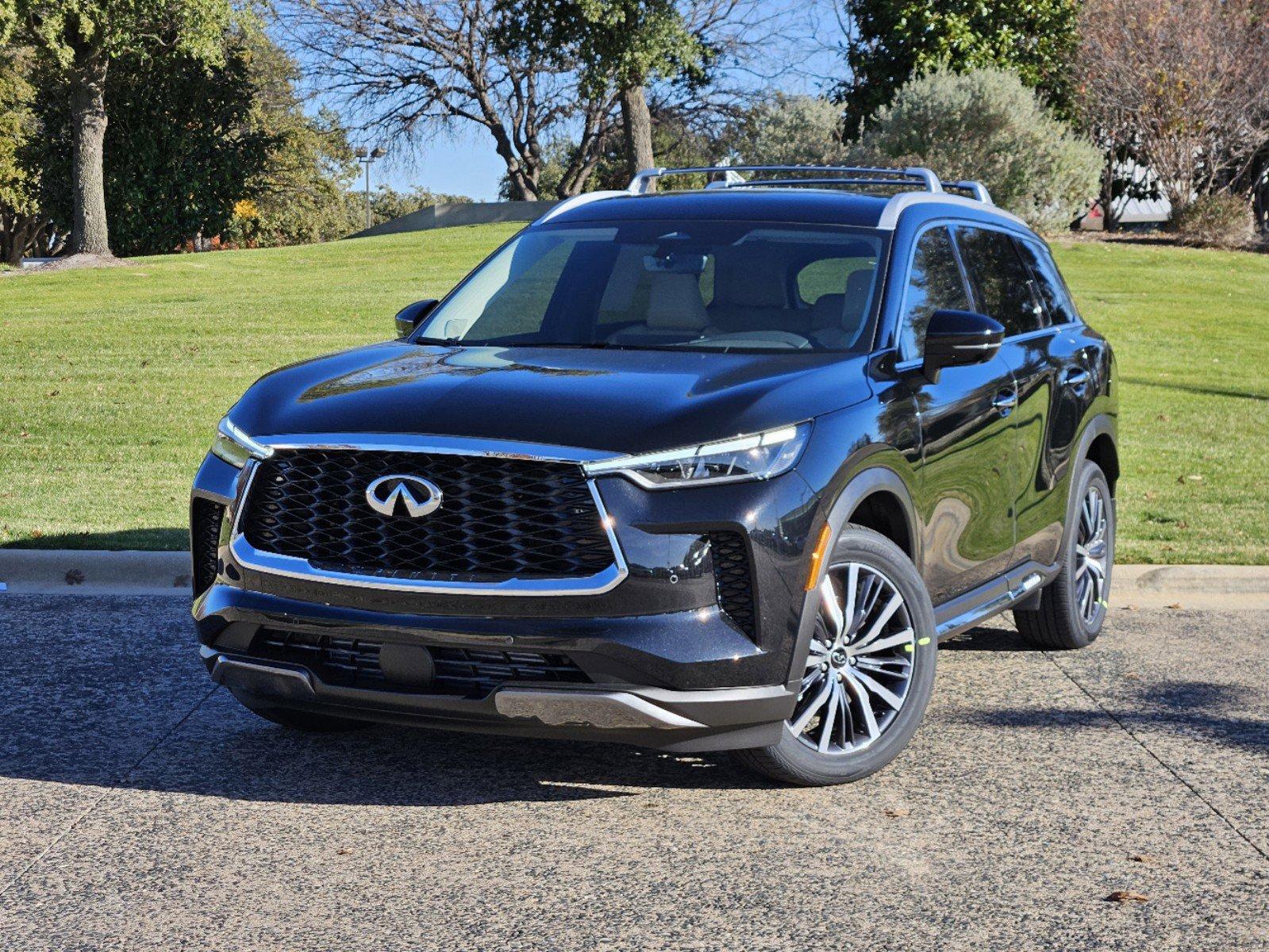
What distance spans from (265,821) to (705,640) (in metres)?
1.46

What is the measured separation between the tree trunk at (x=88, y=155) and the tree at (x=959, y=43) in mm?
16623

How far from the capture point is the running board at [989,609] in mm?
5723

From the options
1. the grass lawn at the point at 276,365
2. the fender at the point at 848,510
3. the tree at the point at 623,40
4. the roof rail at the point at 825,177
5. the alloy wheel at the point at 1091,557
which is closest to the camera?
the fender at the point at 848,510

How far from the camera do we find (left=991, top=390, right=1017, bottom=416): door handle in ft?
19.8

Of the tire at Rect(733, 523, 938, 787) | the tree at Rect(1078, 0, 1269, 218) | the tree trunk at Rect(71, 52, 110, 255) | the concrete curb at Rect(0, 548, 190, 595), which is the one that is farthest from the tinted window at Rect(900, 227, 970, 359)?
the tree at Rect(1078, 0, 1269, 218)

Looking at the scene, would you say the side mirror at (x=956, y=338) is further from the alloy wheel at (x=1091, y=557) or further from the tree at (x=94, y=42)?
the tree at (x=94, y=42)

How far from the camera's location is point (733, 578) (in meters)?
4.46

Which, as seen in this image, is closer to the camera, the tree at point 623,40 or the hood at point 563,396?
the hood at point 563,396

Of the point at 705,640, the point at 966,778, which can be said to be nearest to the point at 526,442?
the point at 705,640

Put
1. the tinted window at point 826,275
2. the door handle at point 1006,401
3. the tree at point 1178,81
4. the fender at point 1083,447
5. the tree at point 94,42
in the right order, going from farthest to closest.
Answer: the tree at point 1178,81 → the tree at point 94,42 → the fender at point 1083,447 → the door handle at point 1006,401 → the tinted window at point 826,275

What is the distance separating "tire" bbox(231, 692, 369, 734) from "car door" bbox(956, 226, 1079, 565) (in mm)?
2700

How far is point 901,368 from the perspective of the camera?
5.43 m

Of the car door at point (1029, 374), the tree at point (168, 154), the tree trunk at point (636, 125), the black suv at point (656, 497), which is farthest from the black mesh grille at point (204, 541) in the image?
the tree at point (168, 154)

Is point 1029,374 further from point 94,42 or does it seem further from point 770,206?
point 94,42
